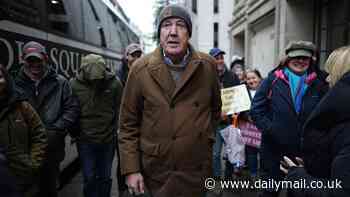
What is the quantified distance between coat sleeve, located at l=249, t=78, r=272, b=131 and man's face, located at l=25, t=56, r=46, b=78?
2314 millimetres

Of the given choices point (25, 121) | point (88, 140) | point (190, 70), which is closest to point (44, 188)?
point (88, 140)

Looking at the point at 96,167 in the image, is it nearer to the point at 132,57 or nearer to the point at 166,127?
the point at 132,57

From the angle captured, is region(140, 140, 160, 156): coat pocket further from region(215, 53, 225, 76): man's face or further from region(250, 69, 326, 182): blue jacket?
region(215, 53, 225, 76): man's face

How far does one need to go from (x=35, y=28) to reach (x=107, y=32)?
16.7ft

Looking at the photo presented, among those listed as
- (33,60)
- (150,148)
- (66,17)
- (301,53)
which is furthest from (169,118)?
(66,17)

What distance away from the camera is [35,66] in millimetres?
3475

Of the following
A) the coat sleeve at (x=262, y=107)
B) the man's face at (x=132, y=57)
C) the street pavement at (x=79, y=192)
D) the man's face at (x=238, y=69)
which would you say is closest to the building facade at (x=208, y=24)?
the man's face at (x=238, y=69)

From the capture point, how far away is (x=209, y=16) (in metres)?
39.5

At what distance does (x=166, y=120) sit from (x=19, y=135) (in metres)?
1.32

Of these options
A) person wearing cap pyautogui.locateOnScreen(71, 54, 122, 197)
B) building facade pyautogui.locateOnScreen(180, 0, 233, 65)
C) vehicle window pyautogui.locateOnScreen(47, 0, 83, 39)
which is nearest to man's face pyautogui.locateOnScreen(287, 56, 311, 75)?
person wearing cap pyautogui.locateOnScreen(71, 54, 122, 197)

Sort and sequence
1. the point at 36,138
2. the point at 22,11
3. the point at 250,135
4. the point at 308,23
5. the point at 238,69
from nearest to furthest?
the point at 36,138
the point at 22,11
the point at 250,135
the point at 238,69
the point at 308,23

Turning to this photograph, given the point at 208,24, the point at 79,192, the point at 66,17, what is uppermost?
the point at 208,24

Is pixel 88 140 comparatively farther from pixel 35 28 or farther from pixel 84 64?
pixel 35 28

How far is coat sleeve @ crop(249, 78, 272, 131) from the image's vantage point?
11.8ft
